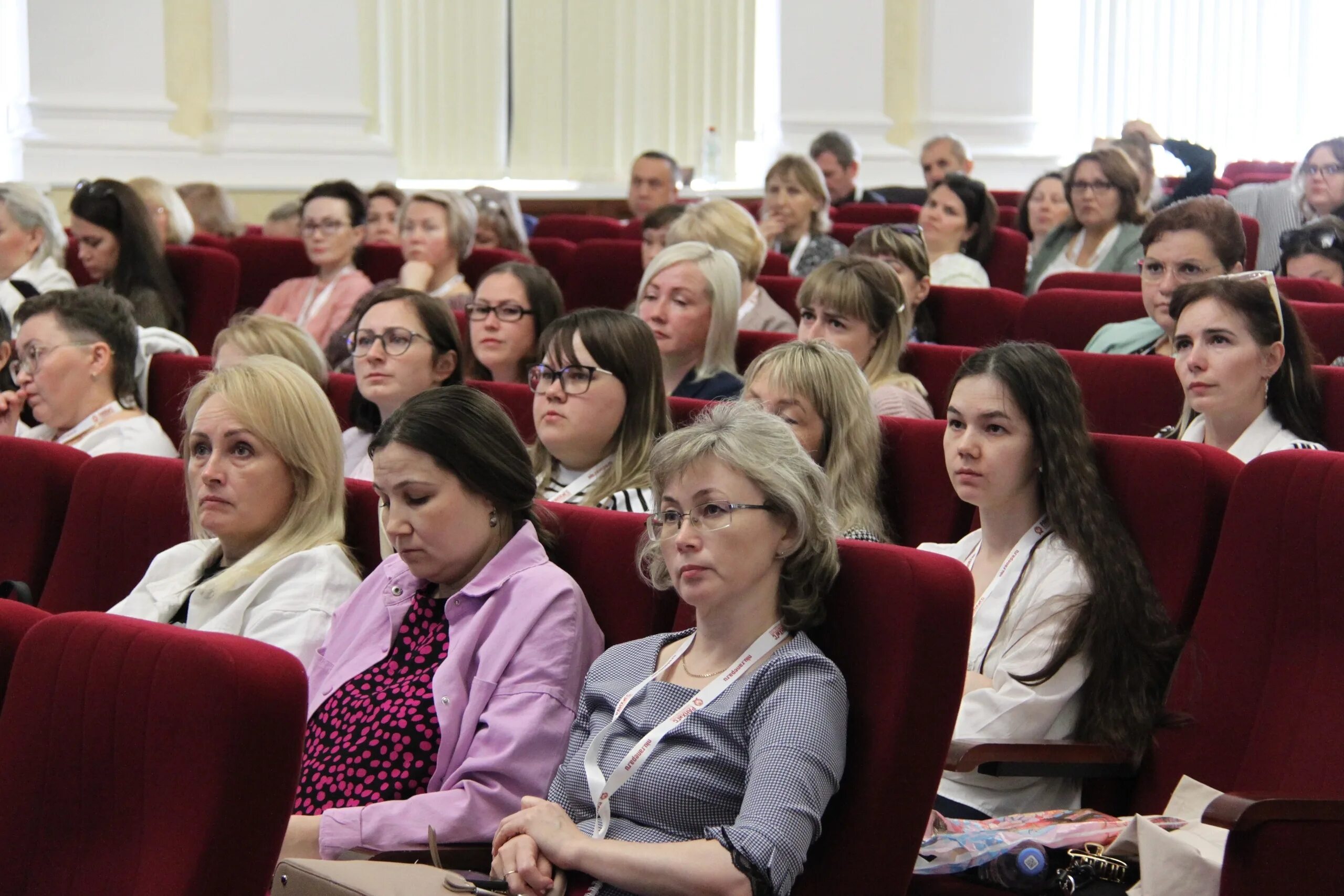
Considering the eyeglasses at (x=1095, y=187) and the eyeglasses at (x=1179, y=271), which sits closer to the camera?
the eyeglasses at (x=1179, y=271)

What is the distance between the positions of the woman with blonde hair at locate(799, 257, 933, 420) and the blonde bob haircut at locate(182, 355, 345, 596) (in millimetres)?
1364

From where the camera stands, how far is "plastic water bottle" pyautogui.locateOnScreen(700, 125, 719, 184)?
9.51 m

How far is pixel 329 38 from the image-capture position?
798cm

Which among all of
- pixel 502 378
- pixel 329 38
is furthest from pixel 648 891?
pixel 329 38

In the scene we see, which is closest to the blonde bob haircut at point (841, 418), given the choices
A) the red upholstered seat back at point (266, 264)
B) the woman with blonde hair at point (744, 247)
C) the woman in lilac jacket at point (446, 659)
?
the woman in lilac jacket at point (446, 659)

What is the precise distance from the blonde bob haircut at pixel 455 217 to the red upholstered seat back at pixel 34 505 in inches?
100

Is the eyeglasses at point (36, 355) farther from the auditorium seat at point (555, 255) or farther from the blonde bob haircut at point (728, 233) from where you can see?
the auditorium seat at point (555, 255)

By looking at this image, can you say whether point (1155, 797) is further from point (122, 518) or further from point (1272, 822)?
point (122, 518)

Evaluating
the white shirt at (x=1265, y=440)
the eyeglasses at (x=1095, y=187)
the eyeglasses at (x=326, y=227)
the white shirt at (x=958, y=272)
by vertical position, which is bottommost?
the white shirt at (x=1265, y=440)

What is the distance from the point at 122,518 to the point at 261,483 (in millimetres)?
423

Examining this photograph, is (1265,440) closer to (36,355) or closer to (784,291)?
(784,291)

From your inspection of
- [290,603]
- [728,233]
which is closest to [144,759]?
[290,603]

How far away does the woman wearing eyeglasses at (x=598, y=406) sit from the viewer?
2.88 m

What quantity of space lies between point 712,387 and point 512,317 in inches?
19.8
